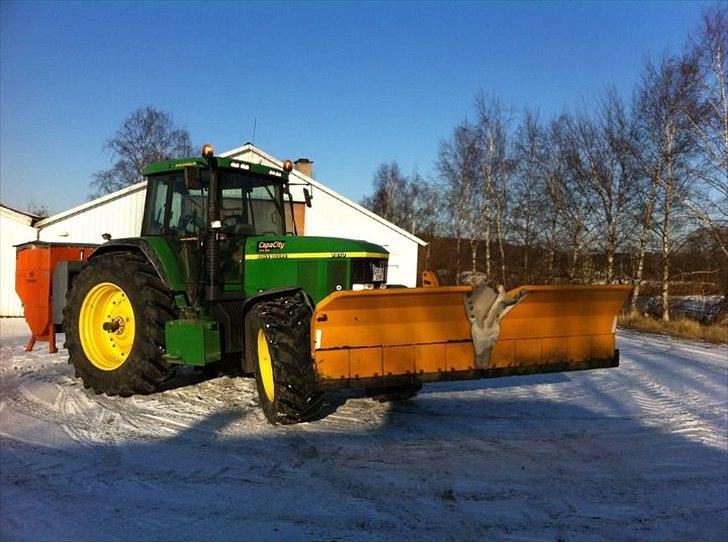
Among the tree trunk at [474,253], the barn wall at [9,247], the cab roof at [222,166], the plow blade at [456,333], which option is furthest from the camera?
the tree trunk at [474,253]

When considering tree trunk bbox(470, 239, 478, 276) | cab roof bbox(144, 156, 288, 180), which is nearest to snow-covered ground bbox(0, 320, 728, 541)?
cab roof bbox(144, 156, 288, 180)

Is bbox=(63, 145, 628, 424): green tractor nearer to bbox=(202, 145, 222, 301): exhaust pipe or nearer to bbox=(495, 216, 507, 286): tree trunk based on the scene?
bbox=(202, 145, 222, 301): exhaust pipe

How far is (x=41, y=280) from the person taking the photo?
7.88 m

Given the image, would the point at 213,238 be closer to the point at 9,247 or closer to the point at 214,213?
the point at 214,213

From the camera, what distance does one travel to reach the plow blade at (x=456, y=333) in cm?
454

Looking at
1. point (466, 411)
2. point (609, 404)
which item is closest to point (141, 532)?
point (466, 411)

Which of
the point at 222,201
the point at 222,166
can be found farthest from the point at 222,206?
the point at 222,166

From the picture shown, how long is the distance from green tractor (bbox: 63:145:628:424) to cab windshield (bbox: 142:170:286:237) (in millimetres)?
→ 15

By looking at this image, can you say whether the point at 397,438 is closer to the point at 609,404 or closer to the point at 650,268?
the point at 609,404

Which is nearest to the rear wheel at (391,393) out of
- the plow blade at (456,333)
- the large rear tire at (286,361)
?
the large rear tire at (286,361)

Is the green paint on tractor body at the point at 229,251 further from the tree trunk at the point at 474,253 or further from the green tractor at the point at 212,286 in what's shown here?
the tree trunk at the point at 474,253

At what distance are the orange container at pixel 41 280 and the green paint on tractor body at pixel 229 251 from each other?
6.22 ft

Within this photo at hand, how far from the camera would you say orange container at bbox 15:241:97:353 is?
25.7ft

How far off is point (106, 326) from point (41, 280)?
2.35m
